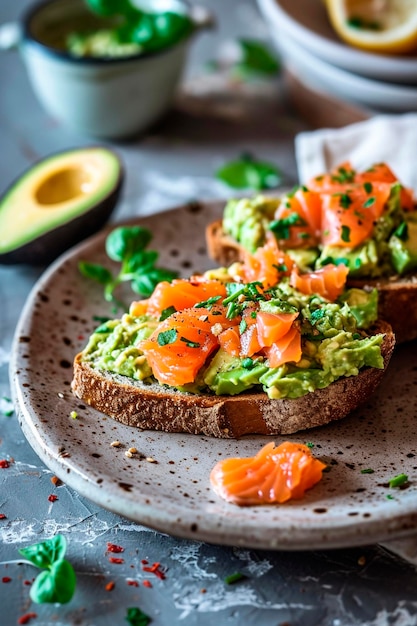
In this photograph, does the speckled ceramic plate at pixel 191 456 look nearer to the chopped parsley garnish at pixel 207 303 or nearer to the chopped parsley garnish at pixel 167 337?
the chopped parsley garnish at pixel 167 337

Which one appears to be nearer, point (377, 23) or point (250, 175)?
point (250, 175)

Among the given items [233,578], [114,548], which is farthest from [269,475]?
[114,548]

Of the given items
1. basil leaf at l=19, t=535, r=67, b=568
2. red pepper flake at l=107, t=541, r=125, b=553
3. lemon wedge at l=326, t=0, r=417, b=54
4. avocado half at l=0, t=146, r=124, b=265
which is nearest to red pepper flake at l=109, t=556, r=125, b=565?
red pepper flake at l=107, t=541, r=125, b=553

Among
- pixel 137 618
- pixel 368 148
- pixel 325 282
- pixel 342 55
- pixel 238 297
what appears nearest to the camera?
pixel 137 618

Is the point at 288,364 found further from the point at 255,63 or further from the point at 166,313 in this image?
the point at 255,63

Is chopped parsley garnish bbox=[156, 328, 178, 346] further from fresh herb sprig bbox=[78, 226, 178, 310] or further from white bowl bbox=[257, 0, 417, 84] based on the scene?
white bowl bbox=[257, 0, 417, 84]

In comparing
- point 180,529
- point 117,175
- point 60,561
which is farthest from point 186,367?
point 117,175
